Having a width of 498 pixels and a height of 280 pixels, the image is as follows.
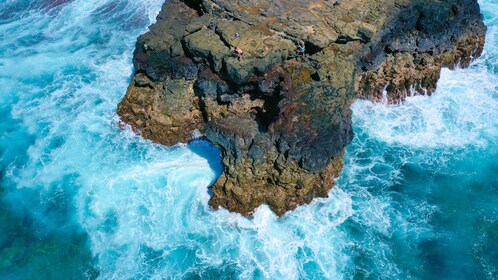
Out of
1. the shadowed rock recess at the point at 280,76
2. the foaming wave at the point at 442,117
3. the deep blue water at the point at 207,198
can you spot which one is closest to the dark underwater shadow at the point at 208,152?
the deep blue water at the point at 207,198

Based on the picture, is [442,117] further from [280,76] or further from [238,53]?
[238,53]

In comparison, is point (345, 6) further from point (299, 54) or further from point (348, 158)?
point (348, 158)

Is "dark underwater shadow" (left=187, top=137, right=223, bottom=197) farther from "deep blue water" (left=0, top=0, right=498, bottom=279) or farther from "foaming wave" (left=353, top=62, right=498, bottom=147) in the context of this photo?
"foaming wave" (left=353, top=62, right=498, bottom=147)

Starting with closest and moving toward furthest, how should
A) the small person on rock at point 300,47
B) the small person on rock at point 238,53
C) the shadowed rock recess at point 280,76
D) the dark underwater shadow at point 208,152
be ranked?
the shadowed rock recess at point 280,76
the small person on rock at point 238,53
the small person on rock at point 300,47
the dark underwater shadow at point 208,152

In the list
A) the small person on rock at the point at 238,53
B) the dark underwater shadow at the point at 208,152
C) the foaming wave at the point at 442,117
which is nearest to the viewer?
the small person on rock at the point at 238,53

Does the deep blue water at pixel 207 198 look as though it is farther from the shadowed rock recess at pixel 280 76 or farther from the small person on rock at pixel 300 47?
the small person on rock at pixel 300 47
